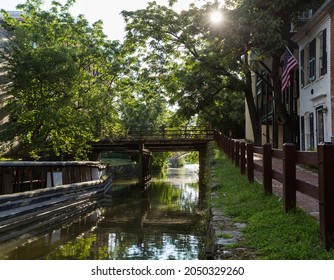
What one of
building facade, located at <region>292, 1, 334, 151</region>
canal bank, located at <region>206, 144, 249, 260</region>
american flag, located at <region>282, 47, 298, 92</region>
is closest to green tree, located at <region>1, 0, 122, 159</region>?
american flag, located at <region>282, 47, 298, 92</region>

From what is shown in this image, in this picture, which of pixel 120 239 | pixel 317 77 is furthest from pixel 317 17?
pixel 120 239

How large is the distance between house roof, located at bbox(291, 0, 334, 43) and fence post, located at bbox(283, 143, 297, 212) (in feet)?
38.5

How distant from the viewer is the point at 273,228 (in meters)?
6.24

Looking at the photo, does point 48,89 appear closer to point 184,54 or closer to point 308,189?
point 184,54

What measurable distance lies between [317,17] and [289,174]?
44.6 ft

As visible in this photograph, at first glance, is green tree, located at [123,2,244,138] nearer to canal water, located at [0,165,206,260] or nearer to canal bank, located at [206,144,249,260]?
canal water, located at [0,165,206,260]

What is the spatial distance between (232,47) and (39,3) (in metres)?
15.8

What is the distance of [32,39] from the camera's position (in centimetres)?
2445

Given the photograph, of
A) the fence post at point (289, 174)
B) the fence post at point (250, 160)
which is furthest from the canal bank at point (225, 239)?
the fence post at point (250, 160)

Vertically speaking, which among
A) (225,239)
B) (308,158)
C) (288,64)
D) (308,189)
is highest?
(288,64)

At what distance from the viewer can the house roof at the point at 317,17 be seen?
54.5 feet

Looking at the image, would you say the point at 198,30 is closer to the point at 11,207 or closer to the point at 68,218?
the point at 68,218
